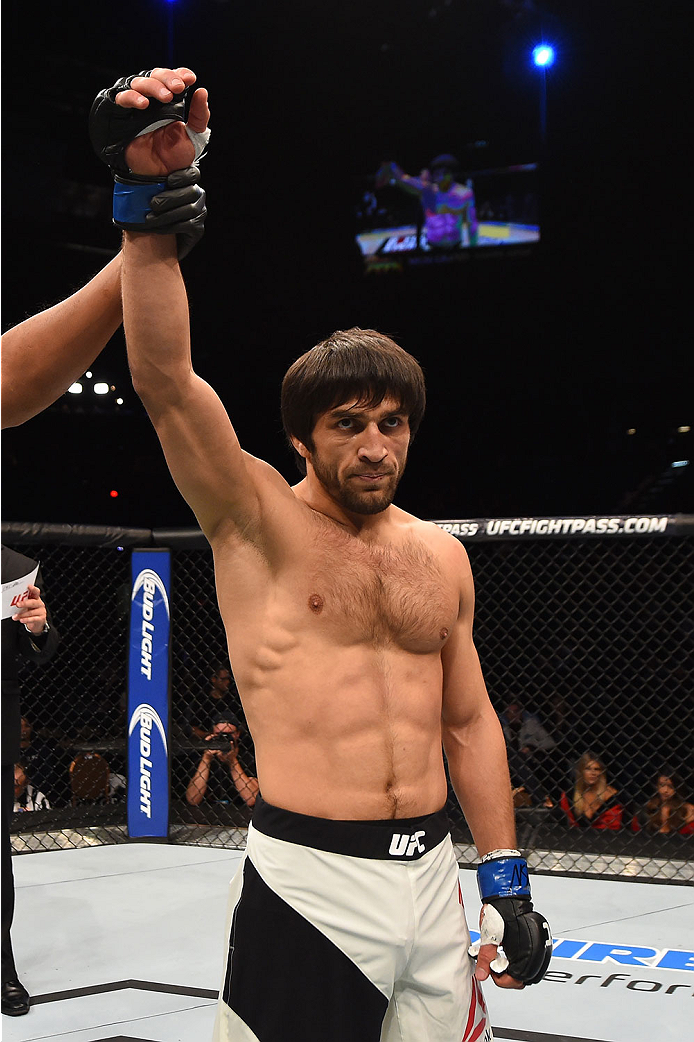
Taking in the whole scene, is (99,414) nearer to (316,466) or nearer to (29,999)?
(29,999)

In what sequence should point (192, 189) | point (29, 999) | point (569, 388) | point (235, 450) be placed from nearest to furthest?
1. point (192, 189)
2. point (235, 450)
3. point (29, 999)
4. point (569, 388)

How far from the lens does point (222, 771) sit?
4.48 metres

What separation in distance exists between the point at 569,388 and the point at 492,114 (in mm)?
2835

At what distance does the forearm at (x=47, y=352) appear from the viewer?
886 millimetres

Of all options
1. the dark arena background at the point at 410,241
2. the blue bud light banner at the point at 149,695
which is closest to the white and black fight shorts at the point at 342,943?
the blue bud light banner at the point at 149,695

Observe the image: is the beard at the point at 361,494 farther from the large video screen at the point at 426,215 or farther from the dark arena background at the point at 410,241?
the large video screen at the point at 426,215

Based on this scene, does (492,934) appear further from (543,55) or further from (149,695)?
(543,55)

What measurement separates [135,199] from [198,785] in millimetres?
3554

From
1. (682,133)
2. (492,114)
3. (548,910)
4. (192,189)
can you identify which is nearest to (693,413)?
(682,133)

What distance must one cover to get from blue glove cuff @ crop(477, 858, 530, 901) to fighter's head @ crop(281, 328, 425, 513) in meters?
0.57

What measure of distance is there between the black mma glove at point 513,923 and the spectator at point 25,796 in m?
3.43

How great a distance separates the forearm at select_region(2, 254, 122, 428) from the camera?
0.89m

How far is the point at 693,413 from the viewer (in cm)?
901

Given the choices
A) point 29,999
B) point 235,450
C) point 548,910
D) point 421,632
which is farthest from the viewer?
point 548,910
